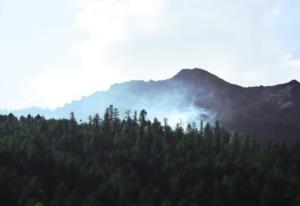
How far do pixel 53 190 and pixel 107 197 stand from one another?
2046 centimetres

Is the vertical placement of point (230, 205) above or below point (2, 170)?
below

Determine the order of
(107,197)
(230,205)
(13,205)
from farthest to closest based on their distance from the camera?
(230,205), (107,197), (13,205)

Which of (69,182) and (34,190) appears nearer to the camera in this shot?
(34,190)

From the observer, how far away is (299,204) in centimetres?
18000

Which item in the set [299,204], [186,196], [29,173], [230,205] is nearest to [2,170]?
[29,173]

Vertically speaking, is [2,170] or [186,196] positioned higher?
[2,170]

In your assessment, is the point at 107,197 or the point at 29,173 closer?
the point at 107,197

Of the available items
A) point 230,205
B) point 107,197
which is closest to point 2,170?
point 107,197

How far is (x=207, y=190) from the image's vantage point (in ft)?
646

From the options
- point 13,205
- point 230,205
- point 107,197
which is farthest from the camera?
point 230,205

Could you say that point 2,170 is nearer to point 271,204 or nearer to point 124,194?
point 124,194

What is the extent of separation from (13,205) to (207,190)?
217ft

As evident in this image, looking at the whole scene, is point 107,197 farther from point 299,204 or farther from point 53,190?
point 299,204

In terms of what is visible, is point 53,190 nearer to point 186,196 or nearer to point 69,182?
point 69,182
